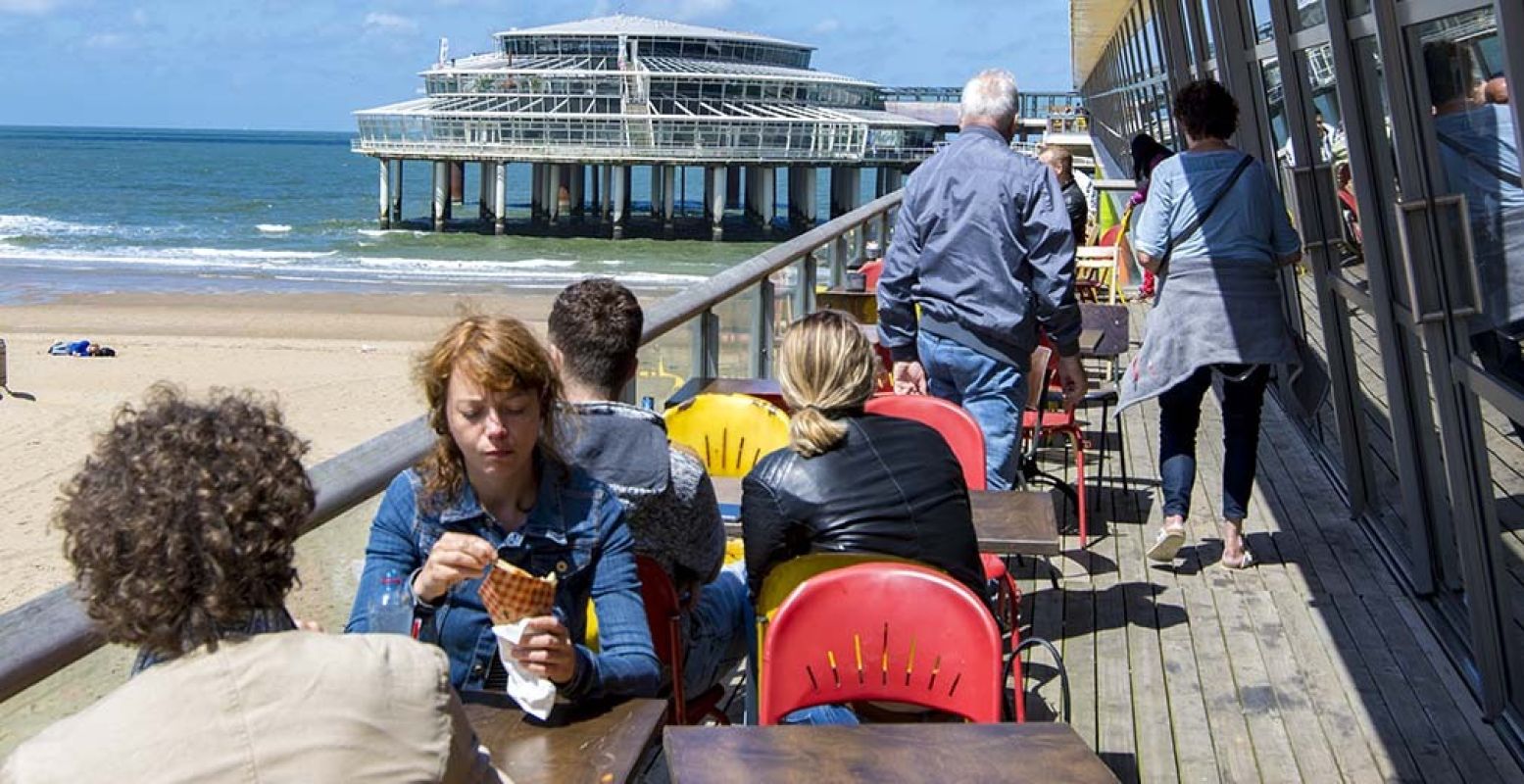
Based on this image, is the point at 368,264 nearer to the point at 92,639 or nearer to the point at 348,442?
the point at 348,442

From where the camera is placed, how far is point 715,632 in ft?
12.6

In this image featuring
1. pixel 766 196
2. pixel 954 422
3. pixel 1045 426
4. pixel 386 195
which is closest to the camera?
pixel 954 422

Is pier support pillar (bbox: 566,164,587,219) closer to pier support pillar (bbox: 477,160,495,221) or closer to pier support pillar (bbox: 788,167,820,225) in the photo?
pier support pillar (bbox: 477,160,495,221)

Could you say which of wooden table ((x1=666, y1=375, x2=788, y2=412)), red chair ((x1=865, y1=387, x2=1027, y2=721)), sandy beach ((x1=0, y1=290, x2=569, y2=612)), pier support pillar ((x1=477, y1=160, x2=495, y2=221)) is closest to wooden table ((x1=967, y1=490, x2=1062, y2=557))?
red chair ((x1=865, y1=387, x2=1027, y2=721))

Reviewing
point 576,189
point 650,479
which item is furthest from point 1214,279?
point 576,189

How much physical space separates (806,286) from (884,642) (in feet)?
17.0

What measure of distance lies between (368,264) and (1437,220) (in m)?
47.0

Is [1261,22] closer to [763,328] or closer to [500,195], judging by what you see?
[763,328]

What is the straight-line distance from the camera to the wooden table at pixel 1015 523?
13.9ft

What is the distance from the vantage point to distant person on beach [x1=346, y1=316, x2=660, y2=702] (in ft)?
9.52

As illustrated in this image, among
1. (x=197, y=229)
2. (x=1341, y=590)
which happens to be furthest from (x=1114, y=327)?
(x=197, y=229)

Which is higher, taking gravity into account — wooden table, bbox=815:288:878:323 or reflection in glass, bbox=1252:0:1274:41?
reflection in glass, bbox=1252:0:1274:41

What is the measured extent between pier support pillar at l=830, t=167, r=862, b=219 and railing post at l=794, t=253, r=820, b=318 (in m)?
70.1

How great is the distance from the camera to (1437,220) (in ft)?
15.0
